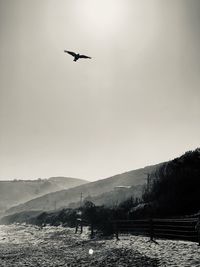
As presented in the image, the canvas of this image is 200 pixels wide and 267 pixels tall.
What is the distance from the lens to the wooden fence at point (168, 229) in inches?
803

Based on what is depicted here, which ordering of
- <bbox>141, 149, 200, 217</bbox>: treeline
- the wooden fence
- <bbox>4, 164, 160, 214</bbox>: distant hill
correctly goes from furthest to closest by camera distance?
1. <bbox>4, 164, 160, 214</bbox>: distant hill
2. <bbox>141, 149, 200, 217</bbox>: treeline
3. the wooden fence

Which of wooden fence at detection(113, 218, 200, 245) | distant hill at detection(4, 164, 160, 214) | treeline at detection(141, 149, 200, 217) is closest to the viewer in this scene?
wooden fence at detection(113, 218, 200, 245)

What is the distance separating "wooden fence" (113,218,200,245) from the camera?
20406 mm

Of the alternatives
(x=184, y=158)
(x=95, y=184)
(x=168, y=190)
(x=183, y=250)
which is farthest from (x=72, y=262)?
(x=95, y=184)

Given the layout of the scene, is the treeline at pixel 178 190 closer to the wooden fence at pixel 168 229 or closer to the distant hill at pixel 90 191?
the wooden fence at pixel 168 229

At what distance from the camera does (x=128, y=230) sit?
2944cm

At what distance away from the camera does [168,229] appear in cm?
2275

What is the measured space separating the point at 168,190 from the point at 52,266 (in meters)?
25.0

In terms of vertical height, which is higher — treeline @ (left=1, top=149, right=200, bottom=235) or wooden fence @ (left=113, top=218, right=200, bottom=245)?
treeline @ (left=1, top=149, right=200, bottom=235)

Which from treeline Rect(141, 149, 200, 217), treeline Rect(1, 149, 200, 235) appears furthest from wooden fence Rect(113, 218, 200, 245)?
treeline Rect(141, 149, 200, 217)

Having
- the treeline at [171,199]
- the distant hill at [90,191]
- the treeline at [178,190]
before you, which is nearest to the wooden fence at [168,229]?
the treeline at [171,199]

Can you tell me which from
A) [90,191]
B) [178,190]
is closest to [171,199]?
[178,190]

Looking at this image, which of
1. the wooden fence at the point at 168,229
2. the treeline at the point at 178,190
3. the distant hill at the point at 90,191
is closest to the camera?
the wooden fence at the point at 168,229

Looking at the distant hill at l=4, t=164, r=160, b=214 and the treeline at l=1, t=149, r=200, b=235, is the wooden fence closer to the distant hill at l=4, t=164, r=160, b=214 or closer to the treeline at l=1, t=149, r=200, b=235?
the treeline at l=1, t=149, r=200, b=235
